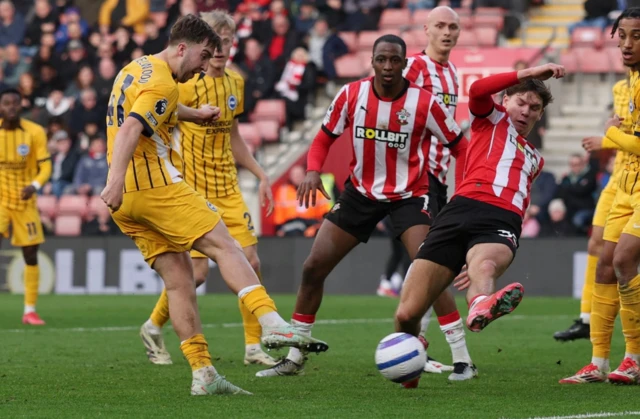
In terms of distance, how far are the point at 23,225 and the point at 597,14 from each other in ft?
36.8

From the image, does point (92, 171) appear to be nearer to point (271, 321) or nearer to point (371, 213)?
point (371, 213)

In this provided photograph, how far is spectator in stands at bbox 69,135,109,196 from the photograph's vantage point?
20.7 metres

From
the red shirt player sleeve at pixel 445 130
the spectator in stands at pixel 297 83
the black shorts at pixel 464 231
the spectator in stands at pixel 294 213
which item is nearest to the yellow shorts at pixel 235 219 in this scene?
the red shirt player sleeve at pixel 445 130

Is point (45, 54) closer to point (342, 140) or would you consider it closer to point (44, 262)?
point (44, 262)

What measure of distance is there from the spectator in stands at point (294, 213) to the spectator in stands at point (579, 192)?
3.70m

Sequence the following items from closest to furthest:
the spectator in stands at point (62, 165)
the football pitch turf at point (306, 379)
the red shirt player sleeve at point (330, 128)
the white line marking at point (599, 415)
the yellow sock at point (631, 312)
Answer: the white line marking at point (599, 415)
the football pitch turf at point (306, 379)
the yellow sock at point (631, 312)
the red shirt player sleeve at point (330, 128)
the spectator in stands at point (62, 165)

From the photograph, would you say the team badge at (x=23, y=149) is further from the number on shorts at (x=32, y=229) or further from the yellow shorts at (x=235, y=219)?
the yellow shorts at (x=235, y=219)

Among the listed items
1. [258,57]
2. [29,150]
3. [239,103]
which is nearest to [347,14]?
[258,57]

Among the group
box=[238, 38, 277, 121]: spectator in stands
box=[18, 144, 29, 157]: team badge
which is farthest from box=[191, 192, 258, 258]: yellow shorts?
box=[238, 38, 277, 121]: spectator in stands

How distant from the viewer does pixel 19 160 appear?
44.1 feet

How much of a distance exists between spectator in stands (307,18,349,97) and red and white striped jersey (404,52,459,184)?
11855 millimetres

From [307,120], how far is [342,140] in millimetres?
2221

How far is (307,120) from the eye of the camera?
2103 centimetres

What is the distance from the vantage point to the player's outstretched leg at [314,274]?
7.99 meters
